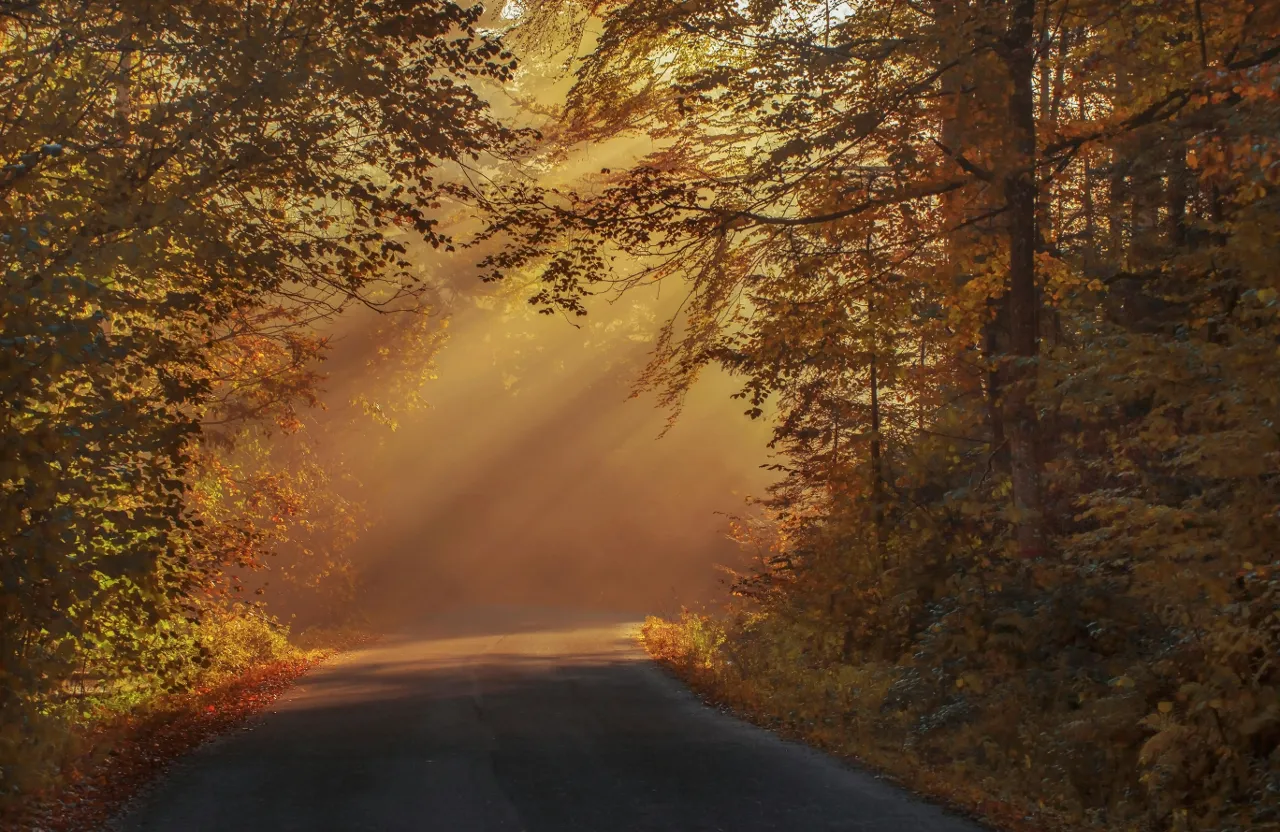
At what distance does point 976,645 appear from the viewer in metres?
12.5

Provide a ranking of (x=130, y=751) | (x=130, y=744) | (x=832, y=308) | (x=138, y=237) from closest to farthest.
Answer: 1. (x=138, y=237)
2. (x=130, y=751)
3. (x=130, y=744)
4. (x=832, y=308)

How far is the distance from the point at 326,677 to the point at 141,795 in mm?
10259

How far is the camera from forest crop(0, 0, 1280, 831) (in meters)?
8.63

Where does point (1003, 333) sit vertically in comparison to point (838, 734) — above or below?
above

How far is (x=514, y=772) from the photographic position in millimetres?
10625

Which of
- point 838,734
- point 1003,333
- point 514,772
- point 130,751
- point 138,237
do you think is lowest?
point 838,734

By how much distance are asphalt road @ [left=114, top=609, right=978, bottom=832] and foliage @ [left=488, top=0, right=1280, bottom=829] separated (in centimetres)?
138

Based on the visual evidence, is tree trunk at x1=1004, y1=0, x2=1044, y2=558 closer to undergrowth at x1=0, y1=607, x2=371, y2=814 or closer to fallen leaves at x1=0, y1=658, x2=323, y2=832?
undergrowth at x1=0, y1=607, x2=371, y2=814

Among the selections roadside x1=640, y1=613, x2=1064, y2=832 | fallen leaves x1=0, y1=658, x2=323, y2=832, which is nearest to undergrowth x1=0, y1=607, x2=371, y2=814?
fallen leaves x1=0, y1=658, x2=323, y2=832

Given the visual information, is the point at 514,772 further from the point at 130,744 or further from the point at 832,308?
the point at 832,308

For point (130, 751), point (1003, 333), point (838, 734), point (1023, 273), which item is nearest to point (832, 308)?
point (1023, 273)

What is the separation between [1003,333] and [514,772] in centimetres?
1037

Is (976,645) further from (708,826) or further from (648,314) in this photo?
(648,314)

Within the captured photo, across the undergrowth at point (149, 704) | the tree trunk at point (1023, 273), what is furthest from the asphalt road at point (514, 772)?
the tree trunk at point (1023, 273)
